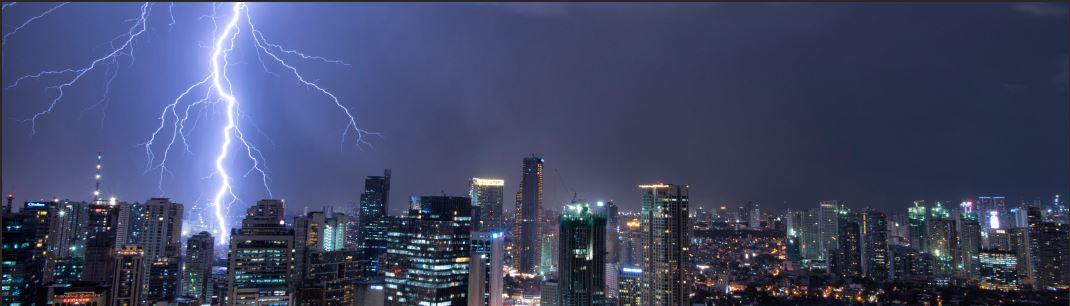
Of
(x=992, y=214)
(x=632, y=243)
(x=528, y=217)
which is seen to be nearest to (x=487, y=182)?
(x=528, y=217)

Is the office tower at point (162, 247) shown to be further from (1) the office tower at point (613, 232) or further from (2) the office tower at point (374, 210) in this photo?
A: (1) the office tower at point (613, 232)

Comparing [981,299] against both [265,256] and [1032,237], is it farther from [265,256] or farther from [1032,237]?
[265,256]

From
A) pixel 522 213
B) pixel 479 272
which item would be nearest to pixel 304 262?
pixel 479 272

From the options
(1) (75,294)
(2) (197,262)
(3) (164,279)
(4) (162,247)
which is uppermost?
(4) (162,247)

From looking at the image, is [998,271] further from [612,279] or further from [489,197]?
[489,197]

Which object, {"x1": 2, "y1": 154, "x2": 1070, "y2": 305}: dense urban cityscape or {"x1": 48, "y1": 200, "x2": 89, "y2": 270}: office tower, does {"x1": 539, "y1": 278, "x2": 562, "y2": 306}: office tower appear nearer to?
{"x1": 2, "y1": 154, "x2": 1070, "y2": 305}: dense urban cityscape

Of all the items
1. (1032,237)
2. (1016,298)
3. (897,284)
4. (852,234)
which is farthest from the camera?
(852,234)
